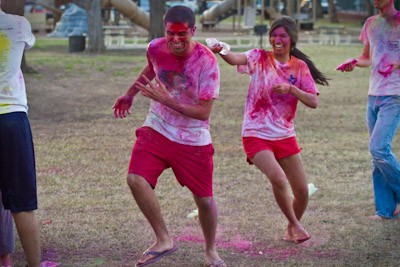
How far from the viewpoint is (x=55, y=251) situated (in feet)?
20.0

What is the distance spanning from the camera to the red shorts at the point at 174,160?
5.46 metres

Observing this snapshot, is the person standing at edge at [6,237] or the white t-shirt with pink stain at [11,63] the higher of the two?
the white t-shirt with pink stain at [11,63]

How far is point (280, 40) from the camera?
6234mm

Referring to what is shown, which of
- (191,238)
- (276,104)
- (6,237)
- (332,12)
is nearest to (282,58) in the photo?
(276,104)

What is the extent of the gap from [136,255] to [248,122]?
4.12 ft

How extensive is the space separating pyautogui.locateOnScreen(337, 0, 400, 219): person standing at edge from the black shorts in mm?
2892

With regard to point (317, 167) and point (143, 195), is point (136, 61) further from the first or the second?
point (143, 195)

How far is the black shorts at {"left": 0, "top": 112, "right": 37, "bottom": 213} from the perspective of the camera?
4949mm

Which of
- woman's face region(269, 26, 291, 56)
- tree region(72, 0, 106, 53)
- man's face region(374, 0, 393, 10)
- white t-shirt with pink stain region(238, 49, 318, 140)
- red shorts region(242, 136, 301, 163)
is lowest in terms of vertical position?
tree region(72, 0, 106, 53)

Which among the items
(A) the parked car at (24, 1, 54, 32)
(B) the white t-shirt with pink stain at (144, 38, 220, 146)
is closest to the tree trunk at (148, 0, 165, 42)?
(A) the parked car at (24, 1, 54, 32)

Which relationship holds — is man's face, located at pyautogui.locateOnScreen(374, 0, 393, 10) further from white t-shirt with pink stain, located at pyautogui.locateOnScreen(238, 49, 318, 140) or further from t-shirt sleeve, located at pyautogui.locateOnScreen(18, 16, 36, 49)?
t-shirt sleeve, located at pyautogui.locateOnScreen(18, 16, 36, 49)

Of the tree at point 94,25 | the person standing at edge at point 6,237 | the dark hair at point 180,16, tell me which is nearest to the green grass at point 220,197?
the person standing at edge at point 6,237

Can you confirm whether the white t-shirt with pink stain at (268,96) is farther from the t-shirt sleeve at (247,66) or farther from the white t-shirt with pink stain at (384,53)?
the white t-shirt with pink stain at (384,53)

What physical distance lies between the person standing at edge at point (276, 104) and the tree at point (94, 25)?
2277 cm
